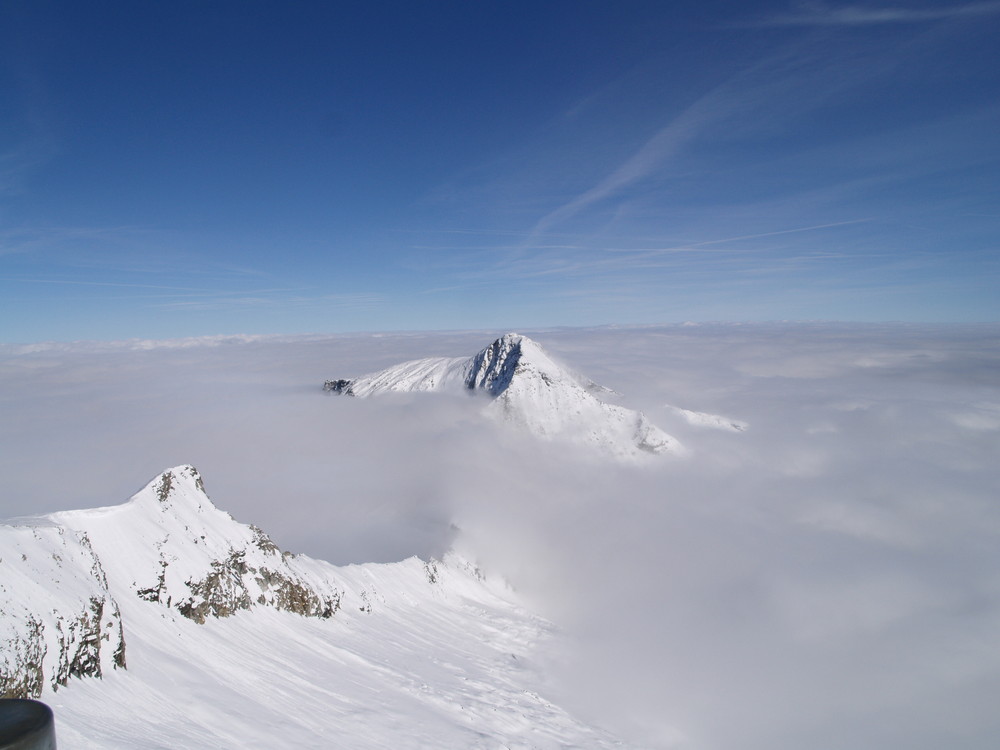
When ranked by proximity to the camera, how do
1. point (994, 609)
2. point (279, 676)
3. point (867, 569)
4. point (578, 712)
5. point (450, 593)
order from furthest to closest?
1. point (867, 569)
2. point (994, 609)
3. point (450, 593)
4. point (578, 712)
5. point (279, 676)

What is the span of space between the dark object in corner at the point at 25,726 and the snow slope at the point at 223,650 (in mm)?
7869

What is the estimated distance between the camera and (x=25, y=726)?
421 centimetres

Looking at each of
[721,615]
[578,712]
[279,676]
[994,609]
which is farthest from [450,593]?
[994,609]

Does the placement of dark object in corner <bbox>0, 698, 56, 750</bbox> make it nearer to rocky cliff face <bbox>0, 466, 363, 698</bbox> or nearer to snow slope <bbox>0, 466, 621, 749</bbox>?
snow slope <bbox>0, 466, 621, 749</bbox>

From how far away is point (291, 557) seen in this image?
1315 inches

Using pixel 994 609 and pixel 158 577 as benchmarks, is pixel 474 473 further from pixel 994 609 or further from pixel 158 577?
pixel 158 577

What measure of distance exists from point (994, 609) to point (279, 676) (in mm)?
177592

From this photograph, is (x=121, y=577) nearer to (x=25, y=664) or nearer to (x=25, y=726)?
(x=25, y=664)

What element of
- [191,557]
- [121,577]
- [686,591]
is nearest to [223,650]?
[121,577]

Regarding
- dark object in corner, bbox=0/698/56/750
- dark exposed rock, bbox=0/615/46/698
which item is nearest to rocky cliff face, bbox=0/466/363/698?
dark exposed rock, bbox=0/615/46/698

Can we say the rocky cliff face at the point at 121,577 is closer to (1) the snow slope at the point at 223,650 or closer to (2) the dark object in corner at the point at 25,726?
(1) the snow slope at the point at 223,650

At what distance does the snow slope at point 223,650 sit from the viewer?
1266 cm

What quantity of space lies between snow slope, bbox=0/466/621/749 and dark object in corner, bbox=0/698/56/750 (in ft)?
25.8

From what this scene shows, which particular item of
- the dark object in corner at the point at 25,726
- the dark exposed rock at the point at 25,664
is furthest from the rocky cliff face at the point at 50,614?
the dark object in corner at the point at 25,726
